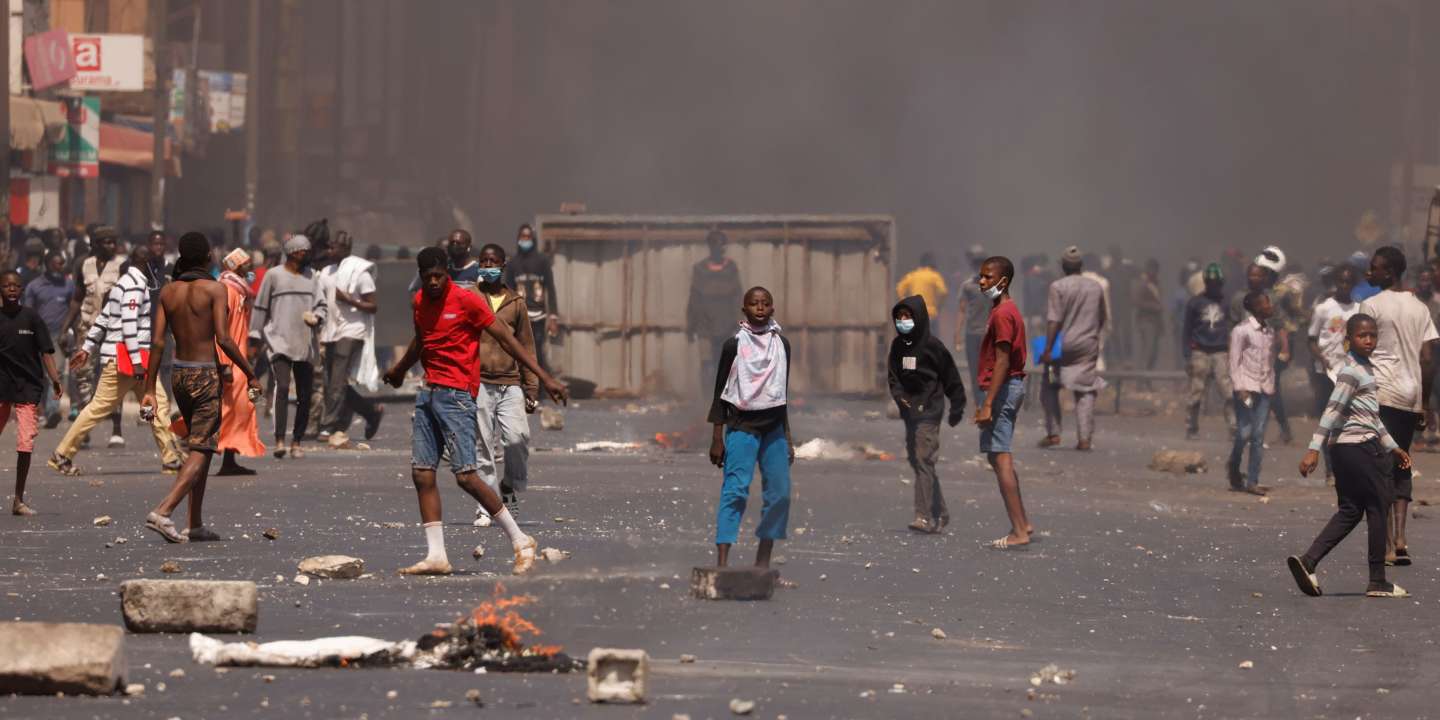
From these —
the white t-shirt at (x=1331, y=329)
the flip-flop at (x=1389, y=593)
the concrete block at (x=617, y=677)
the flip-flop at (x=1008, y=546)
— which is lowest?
the flip-flop at (x=1008, y=546)

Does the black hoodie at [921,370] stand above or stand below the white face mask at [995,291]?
below

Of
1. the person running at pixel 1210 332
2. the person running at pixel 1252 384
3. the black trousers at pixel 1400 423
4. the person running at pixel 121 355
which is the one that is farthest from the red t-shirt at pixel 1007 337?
the person running at pixel 1210 332

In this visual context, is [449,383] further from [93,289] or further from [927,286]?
[927,286]

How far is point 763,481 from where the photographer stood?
10625 mm

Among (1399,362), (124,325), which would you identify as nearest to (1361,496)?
(1399,362)

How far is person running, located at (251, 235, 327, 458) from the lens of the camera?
16.0m

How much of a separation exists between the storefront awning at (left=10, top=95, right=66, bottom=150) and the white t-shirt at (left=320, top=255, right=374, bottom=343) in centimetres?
1450

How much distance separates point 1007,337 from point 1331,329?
4545 millimetres

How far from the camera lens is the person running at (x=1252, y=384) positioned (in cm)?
1577

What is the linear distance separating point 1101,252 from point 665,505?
3621cm

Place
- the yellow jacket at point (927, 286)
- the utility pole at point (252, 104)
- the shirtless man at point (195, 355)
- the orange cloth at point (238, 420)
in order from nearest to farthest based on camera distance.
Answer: the shirtless man at point (195, 355)
the orange cloth at point (238, 420)
the yellow jacket at point (927, 286)
the utility pole at point (252, 104)

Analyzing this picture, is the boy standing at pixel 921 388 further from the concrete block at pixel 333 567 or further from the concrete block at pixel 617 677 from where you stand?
the concrete block at pixel 617 677

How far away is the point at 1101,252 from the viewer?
49.0 meters

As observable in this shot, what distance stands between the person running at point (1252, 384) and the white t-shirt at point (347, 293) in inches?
236
